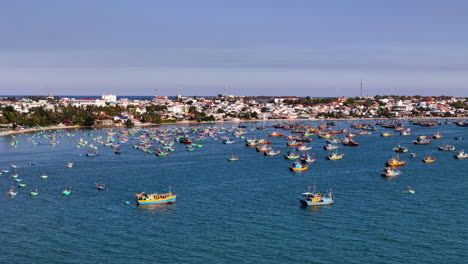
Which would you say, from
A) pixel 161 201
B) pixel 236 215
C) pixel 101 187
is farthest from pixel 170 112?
pixel 236 215

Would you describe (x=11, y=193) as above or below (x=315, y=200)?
below

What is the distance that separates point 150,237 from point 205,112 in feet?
377

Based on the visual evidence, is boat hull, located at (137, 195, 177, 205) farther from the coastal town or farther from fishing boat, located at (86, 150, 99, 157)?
the coastal town

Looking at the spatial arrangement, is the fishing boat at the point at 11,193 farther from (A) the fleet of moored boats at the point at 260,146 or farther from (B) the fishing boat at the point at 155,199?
(B) the fishing boat at the point at 155,199

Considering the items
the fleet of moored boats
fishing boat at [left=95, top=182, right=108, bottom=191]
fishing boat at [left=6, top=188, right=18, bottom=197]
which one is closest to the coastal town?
the fleet of moored boats

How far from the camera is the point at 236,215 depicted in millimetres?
33062

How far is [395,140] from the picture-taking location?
8212 centimetres

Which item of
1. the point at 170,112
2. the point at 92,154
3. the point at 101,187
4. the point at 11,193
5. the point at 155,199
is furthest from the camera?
the point at 170,112

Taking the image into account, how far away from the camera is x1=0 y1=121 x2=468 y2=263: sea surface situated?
86.6 ft

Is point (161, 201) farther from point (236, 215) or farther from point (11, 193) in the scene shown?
→ point (11, 193)

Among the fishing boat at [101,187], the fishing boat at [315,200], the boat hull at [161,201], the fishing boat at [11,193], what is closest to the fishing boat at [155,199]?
the boat hull at [161,201]

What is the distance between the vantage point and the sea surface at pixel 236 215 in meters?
26.4

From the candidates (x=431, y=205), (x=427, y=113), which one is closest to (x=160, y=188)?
(x=431, y=205)

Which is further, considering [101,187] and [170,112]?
[170,112]
